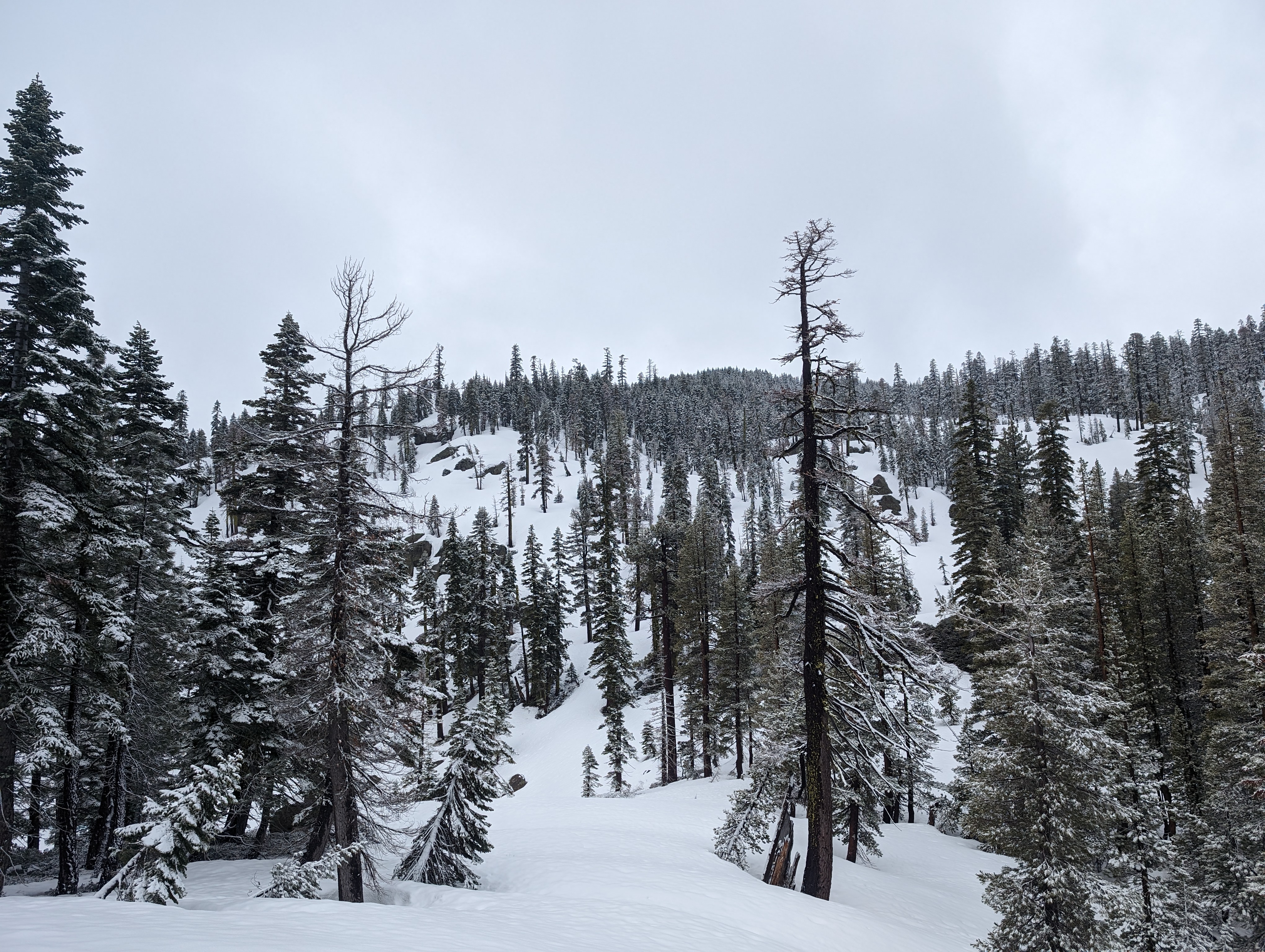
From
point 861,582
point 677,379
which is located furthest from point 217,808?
point 677,379

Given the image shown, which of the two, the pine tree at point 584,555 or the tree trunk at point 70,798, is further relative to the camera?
the pine tree at point 584,555

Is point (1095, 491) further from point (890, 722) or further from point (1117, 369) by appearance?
point (1117, 369)

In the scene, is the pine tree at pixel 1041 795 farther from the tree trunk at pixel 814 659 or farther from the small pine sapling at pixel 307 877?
the small pine sapling at pixel 307 877

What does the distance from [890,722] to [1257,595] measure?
1907cm

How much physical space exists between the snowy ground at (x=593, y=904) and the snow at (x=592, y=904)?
5 cm

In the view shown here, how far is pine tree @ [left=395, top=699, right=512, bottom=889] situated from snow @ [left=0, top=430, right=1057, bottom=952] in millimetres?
678

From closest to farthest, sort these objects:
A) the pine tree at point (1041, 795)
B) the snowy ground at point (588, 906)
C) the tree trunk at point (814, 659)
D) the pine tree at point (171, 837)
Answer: the snowy ground at point (588, 906)
the pine tree at point (171, 837)
the pine tree at point (1041, 795)
the tree trunk at point (814, 659)

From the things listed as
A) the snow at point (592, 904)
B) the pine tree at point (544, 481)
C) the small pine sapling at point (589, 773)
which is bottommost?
the small pine sapling at point (589, 773)

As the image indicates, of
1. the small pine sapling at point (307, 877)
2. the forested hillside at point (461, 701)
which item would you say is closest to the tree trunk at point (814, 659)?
the forested hillside at point (461, 701)

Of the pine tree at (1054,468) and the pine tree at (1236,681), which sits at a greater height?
the pine tree at (1054,468)

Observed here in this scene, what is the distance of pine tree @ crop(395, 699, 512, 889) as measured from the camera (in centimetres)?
1398

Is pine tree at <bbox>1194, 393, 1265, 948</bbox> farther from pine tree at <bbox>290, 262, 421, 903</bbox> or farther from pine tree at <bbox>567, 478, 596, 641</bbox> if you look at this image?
pine tree at <bbox>567, 478, 596, 641</bbox>

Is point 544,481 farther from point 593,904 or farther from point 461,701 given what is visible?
→ point 593,904

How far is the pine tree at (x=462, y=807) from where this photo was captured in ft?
45.9
